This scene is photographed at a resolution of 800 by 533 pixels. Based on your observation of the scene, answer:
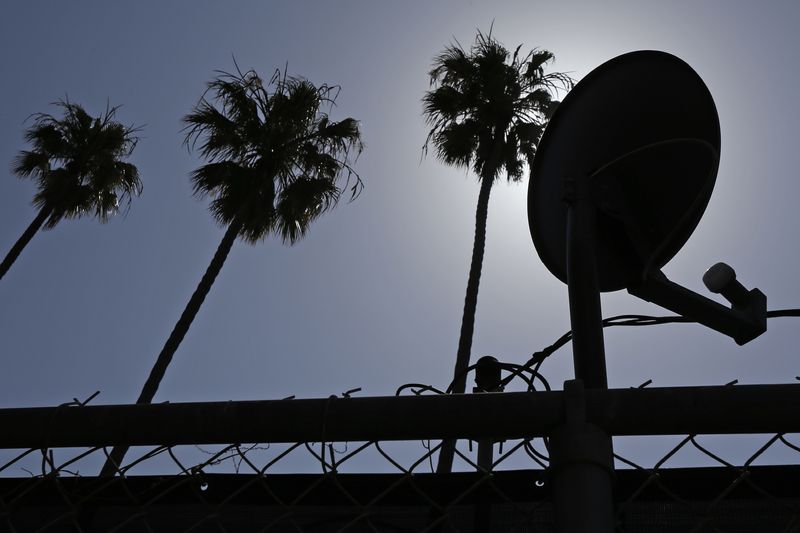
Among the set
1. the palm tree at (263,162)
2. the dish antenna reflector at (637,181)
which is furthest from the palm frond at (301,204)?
the dish antenna reflector at (637,181)

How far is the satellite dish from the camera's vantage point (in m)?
1.70

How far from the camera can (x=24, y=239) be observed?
17875 millimetres

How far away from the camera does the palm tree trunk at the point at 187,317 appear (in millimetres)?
13062

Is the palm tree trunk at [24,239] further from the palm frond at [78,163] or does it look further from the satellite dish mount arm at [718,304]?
the satellite dish mount arm at [718,304]

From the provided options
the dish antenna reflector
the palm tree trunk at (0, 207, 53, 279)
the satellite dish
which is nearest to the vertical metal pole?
the dish antenna reflector

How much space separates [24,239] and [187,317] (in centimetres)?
655

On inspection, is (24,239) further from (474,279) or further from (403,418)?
(403,418)

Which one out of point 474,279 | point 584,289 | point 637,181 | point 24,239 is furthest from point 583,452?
point 24,239

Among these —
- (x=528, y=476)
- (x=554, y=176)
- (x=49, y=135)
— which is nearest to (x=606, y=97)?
(x=554, y=176)

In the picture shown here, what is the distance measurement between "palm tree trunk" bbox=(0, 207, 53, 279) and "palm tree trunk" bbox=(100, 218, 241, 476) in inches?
236

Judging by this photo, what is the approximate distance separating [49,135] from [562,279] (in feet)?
61.0

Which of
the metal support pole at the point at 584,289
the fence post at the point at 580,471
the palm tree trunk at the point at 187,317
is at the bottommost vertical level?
the fence post at the point at 580,471

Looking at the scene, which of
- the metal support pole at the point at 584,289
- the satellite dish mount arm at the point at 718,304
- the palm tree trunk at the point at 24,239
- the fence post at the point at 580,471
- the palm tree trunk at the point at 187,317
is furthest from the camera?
the palm tree trunk at the point at 24,239

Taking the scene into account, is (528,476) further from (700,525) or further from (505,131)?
(505,131)
